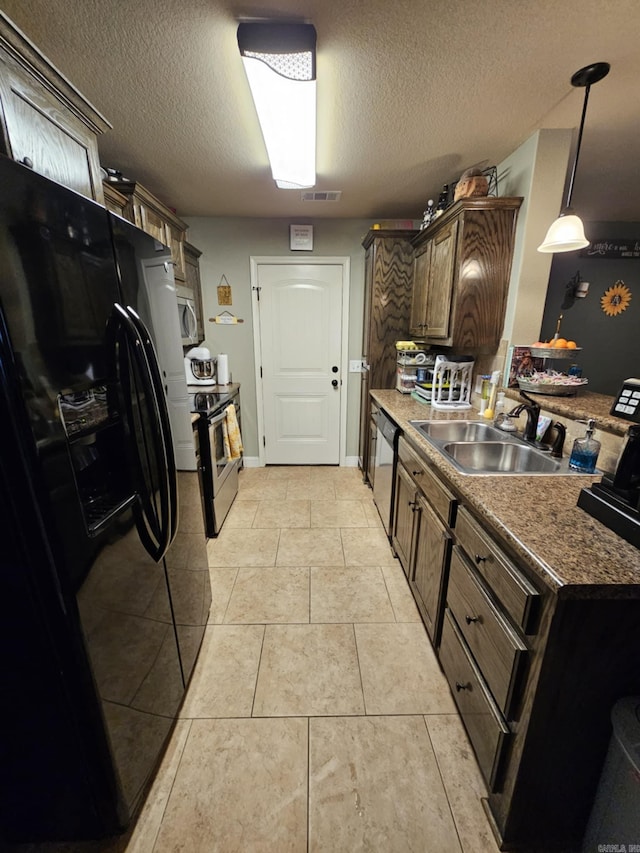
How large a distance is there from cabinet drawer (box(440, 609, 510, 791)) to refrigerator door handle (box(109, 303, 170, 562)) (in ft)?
3.70

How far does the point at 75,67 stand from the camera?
54.2 inches

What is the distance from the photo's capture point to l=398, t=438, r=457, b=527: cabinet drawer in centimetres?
→ 136

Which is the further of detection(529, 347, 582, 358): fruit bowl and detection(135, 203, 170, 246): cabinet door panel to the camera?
detection(135, 203, 170, 246): cabinet door panel

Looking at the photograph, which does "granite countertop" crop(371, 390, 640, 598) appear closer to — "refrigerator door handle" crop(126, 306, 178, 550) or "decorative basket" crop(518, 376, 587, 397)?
"decorative basket" crop(518, 376, 587, 397)

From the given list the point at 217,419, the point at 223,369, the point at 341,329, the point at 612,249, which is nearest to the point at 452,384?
the point at 341,329

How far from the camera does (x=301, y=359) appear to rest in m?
3.54

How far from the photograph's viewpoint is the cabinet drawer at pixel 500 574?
86 centimetres

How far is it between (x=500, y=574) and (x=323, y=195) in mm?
2838

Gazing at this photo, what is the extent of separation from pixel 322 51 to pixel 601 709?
7.73 ft

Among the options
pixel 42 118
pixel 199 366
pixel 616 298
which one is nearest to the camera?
pixel 42 118

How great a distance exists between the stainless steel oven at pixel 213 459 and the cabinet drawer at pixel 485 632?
1.70 metres

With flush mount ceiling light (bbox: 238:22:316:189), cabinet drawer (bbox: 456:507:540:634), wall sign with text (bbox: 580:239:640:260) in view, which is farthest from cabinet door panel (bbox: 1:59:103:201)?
wall sign with text (bbox: 580:239:640:260)

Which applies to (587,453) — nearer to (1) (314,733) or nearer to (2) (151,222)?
(1) (314,733)

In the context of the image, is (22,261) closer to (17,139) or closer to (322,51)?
(17,139)
